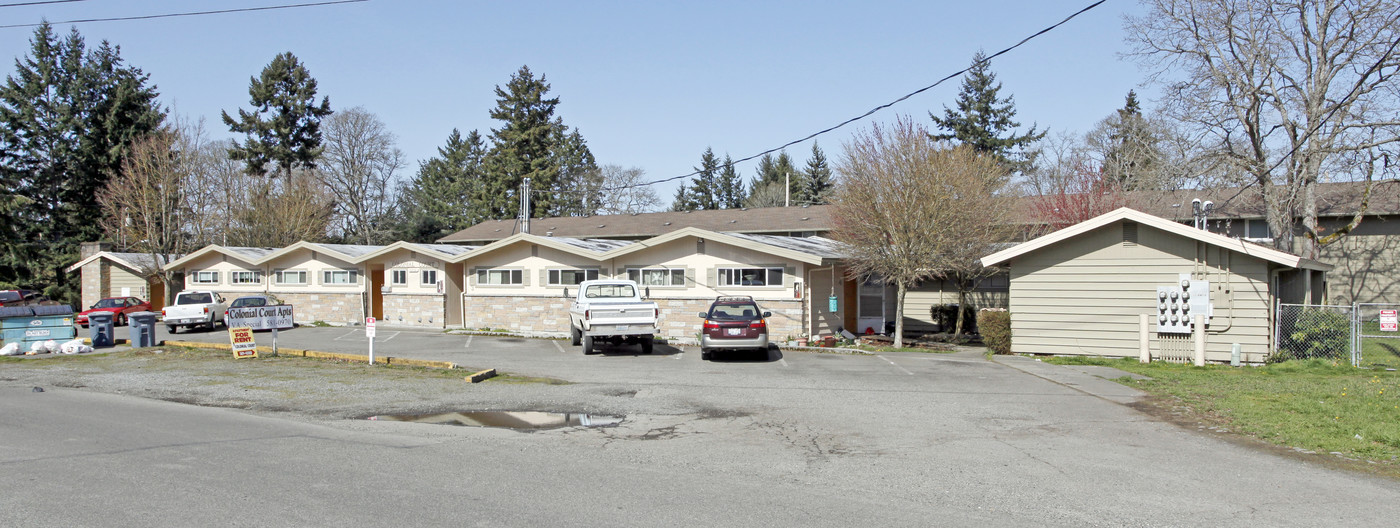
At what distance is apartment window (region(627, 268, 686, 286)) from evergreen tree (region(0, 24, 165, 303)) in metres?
36.9

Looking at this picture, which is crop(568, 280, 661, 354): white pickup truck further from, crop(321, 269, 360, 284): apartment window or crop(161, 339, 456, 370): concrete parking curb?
crop(321, 269, 360, 284): apartment window

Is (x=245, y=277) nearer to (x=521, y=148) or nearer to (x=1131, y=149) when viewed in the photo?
(x=521, y=148)

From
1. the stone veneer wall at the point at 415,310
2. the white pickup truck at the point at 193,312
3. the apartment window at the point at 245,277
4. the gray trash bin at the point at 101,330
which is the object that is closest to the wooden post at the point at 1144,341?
the stone veneer wall at the point at 415,310

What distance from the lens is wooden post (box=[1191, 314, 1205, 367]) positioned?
1869cm

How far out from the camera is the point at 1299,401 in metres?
12.5

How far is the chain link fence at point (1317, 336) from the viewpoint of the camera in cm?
1858

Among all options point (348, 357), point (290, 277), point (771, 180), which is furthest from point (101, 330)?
point (771, 180)

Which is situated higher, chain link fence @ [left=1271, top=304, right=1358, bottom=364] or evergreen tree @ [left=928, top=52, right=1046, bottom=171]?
evergreen tree @ [left=928, top=52, right=1046, bottom=171]

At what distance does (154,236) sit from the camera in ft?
134

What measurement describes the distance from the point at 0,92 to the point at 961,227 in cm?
5441

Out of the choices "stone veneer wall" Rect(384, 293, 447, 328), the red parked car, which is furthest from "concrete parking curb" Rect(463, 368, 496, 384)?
the red parked car

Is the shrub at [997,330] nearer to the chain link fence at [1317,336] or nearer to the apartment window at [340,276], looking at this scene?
the chain link fence at [1317,336]

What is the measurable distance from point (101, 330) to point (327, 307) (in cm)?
1178

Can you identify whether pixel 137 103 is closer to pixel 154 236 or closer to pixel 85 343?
pixel 154 236
